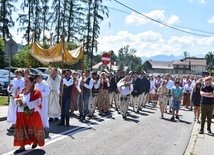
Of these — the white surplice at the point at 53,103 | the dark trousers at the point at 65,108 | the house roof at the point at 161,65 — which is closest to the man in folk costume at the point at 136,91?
the white surplice at the point at 53,103

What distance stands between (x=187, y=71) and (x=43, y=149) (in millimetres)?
132476

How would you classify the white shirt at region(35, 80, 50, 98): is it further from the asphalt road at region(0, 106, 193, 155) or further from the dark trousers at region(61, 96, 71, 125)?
the dark trousers at region(61, 96, 71, 125)

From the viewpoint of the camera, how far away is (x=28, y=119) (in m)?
7.94

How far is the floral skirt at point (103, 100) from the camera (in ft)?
51.7

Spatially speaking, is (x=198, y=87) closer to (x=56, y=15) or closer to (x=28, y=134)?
(x=28, y=134)

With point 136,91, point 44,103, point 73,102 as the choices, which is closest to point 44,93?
point 44,103

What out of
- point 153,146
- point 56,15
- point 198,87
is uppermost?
point 56,15

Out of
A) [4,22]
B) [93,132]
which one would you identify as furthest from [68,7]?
[93,132]

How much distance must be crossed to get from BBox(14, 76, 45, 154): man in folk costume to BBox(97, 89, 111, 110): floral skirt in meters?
7.84

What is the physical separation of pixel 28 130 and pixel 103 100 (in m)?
8.12

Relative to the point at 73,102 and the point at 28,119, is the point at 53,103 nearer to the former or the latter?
the point at 73,102

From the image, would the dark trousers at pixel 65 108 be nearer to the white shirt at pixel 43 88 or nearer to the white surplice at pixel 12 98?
the white surplice at pixel 12 98

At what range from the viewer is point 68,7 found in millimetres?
48812

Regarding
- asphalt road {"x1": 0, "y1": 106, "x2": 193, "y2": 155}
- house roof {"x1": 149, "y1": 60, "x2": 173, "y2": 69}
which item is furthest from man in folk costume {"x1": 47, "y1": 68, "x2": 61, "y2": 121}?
house roof {"x1": 149, "y1": 60, "x2": 173, "y2": 69}
